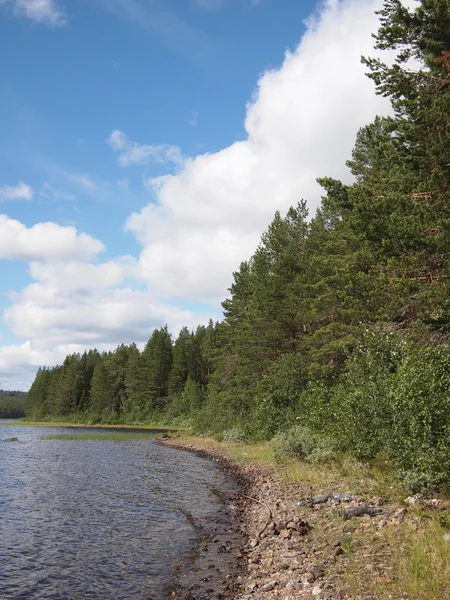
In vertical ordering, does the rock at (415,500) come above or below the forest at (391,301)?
below

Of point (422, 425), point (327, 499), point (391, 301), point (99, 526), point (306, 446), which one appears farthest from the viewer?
point (306, 446)

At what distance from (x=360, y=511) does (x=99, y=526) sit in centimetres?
965

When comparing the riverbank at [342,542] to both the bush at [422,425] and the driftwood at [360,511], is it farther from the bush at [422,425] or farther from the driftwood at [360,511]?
the bush at [422,425]

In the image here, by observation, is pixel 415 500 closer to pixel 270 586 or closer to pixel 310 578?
pixel 310 578

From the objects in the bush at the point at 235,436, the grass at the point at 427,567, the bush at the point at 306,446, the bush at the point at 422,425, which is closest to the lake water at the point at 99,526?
the bush at the point at 306,446

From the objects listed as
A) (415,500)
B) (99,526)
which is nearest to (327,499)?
(415,500)

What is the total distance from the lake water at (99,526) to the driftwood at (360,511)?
486 centimetres

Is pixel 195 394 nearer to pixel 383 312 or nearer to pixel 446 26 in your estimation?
pixel 383 312

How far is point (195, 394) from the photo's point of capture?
7831 cm

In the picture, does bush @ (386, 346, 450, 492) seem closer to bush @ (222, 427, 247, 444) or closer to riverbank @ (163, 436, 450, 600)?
riverbank @ (163, 436, 450, 600)

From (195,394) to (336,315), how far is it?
1975 inches

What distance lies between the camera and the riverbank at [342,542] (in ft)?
27.9

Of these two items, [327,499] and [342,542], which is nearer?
[342,542]

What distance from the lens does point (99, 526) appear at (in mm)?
16594
